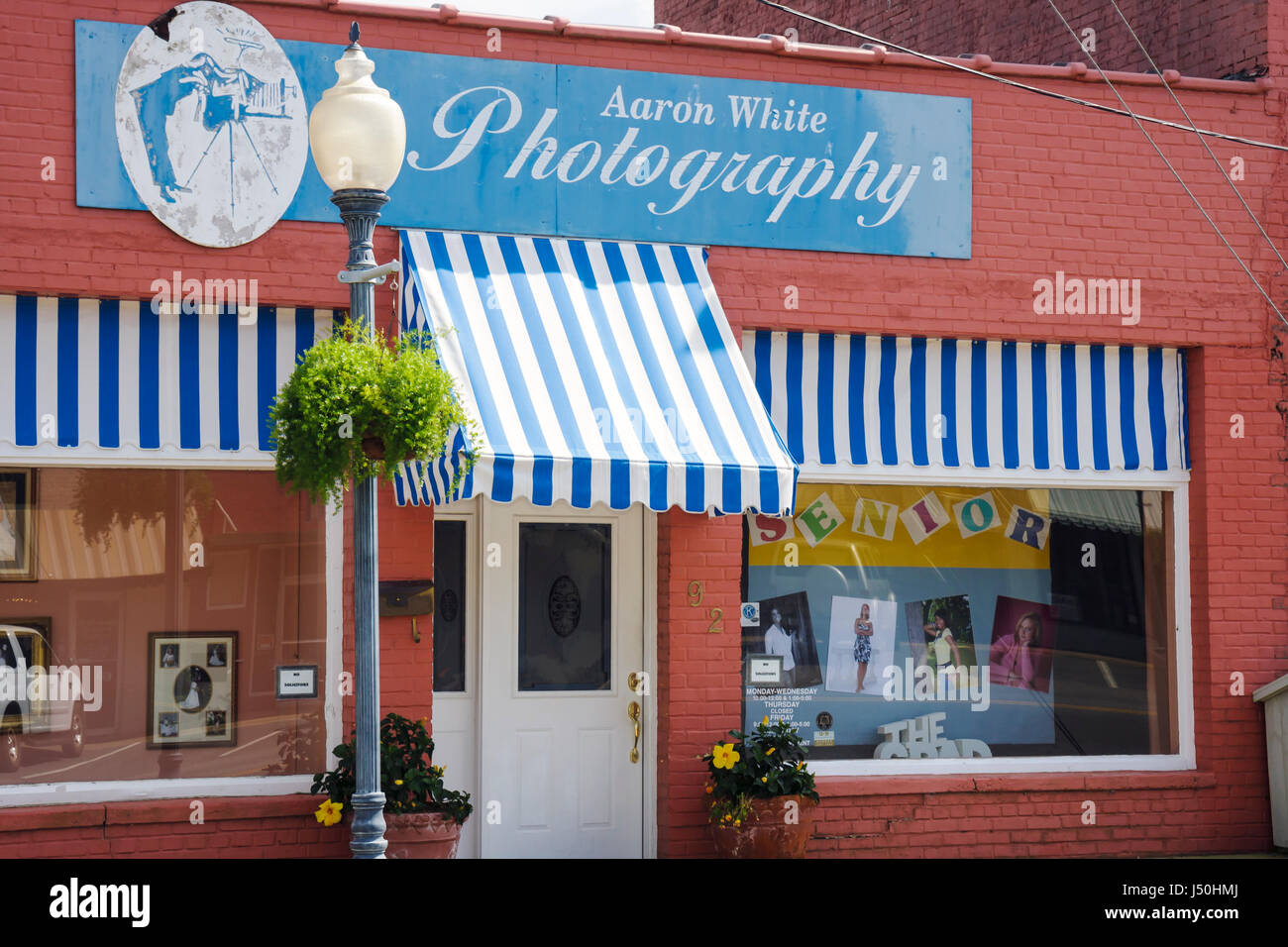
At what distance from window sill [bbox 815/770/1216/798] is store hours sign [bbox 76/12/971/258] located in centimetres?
332

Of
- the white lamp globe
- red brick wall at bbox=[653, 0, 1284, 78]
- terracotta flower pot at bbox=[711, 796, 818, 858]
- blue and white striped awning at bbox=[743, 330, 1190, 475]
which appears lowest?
terracotta flower pot at bbox=[711, 796, 818, 858]

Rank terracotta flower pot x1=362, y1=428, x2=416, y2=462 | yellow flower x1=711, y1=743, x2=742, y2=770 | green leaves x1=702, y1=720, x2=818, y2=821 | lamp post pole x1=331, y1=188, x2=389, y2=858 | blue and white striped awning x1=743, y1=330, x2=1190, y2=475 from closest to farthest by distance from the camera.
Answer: lamp post pole x1=331, y1=188, x2=389, y2=858, terracotta flower pot x1=362, y1=428, x2=416, y2=462, green leaves x1=702, y1=720, x2=818, y2=821, yellow flower x1=711, y1=743, x2=742, y2=770, blue and white striped awning x1=743, y1=330, x2=1190, y2=475

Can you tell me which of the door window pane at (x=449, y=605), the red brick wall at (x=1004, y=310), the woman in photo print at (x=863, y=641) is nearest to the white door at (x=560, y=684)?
the door window pane at (x=449, y=605)

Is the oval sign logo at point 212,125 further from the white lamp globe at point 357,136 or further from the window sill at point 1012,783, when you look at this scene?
the window sill at point 1012,783

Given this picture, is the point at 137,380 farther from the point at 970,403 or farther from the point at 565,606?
the point at 970,403

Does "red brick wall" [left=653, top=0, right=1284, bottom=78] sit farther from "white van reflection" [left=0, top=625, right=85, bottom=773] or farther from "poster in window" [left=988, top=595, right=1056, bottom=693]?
Result: "white van reflection" [left=0, top=625, right=85, bottom=773]

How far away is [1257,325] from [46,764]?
8.03m

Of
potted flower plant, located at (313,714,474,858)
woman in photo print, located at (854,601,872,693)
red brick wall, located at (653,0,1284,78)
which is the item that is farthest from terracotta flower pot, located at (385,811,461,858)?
red brick wall, located at (653,0,1284,78)

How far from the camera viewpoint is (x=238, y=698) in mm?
8344

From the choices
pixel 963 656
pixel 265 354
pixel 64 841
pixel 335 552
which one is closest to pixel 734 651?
pixel 963 656

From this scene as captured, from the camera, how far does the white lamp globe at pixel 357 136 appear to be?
228 inches

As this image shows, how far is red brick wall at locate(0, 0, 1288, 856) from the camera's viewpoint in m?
8.32

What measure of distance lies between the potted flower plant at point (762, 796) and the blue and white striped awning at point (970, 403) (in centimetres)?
183

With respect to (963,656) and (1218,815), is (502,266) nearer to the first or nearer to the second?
(963,656)
